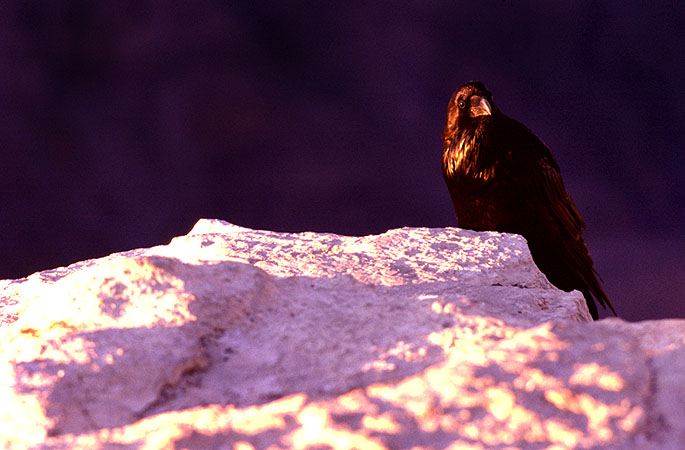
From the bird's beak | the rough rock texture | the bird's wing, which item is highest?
the bird's beak

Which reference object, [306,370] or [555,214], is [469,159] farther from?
[306,370]

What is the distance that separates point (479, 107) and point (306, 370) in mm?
2752

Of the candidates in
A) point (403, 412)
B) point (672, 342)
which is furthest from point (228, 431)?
point (672, 342)

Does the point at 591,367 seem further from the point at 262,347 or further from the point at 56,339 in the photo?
the point at 56,339

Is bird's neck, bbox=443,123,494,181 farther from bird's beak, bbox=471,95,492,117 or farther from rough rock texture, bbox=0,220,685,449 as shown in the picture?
rough rock texture, bbox=0,220,685,449

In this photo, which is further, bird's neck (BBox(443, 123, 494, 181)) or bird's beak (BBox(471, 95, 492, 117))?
bird's beak (BBox(471, 95, 492, 117))

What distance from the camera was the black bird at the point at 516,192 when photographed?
3416 millimetres

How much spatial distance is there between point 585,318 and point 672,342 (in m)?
1.08

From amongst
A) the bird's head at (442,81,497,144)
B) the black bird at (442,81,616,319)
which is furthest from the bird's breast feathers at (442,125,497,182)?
the bird's head at (442,81,497,144)

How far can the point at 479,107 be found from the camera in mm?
3590

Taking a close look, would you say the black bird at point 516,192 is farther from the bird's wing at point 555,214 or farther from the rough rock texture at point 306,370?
the rough rock texture at point 306,370

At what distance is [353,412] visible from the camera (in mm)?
874

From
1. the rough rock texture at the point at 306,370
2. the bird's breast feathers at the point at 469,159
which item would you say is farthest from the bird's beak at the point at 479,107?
the rough rock texture at the point at 306,370

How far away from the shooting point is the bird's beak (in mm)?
3548
